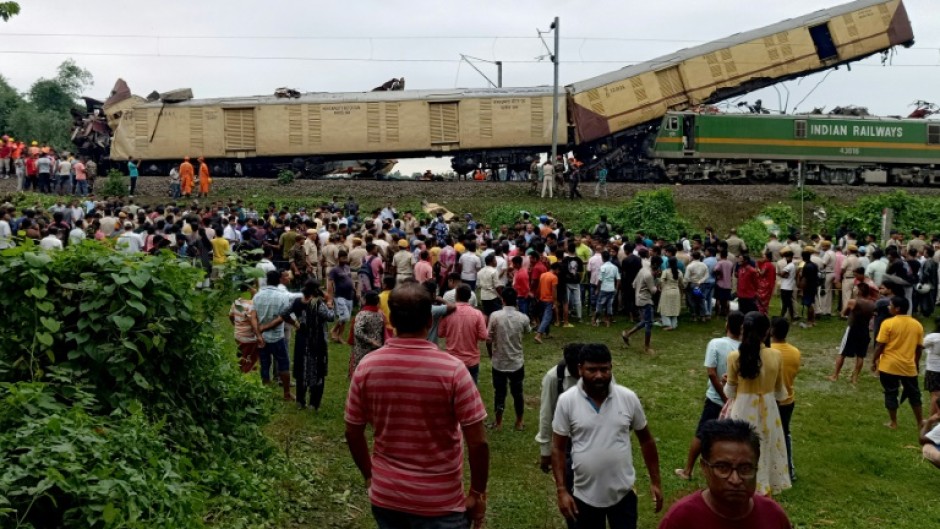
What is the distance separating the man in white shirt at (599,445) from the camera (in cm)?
479

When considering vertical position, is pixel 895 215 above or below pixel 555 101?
below

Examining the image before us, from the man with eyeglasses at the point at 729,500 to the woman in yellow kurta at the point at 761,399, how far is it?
309 centimetres

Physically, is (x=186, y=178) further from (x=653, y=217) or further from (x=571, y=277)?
(x=571, y=277)

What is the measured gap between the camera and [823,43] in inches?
1179

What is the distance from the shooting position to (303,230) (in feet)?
55.9

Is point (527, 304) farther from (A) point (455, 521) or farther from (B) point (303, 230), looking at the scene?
(A) point (455, 521)

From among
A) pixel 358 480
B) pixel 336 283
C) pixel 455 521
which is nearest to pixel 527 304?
pixel 336 283

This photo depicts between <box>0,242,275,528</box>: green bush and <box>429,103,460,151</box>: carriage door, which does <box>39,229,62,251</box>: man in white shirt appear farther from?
<box>429,103,460,151</box>: carriage door

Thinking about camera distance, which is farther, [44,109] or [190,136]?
[44,109]

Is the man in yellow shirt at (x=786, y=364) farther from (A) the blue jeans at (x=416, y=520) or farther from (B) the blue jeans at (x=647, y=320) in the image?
(B) the blue jeans at (x=647, y=320)

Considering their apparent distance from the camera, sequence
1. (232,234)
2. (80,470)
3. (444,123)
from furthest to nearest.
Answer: (444,123) → (232,234) → (80,470)

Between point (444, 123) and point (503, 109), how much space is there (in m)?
2.04

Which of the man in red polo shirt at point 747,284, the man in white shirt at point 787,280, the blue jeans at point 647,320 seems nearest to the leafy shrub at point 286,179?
the man in white shirt at point 787,280

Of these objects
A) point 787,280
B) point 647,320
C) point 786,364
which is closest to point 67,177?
Result: point 647,320
